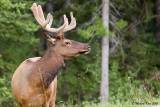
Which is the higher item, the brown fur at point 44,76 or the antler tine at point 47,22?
the antler tine at point 47,22

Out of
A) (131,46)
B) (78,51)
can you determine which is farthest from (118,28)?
(78,51)

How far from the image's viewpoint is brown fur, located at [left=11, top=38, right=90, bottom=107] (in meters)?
8.18

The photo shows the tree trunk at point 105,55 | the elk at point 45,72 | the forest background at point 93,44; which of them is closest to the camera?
the elk at point 45,72

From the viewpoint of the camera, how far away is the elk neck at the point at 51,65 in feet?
26.9

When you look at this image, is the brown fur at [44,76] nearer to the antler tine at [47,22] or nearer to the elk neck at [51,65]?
the elk neck at [51,65]

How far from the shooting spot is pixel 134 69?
16.8 m

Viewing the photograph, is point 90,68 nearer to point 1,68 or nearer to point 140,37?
point 140,37

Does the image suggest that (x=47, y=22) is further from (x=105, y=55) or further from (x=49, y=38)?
(x=105, y=55)

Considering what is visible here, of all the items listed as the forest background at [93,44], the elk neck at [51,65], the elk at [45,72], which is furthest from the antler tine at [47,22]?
the forest background at [93,44]

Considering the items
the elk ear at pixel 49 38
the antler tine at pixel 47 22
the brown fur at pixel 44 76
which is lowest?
the brown fur at pixel 44 76

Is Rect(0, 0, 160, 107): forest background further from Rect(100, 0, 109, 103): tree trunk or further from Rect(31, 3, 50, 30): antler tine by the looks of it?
Rect(31, 3, 50, 30): antler tine

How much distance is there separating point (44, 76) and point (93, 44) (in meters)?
7.65

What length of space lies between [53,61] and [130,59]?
30.3ft

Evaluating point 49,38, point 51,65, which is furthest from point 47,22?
point 51,65
